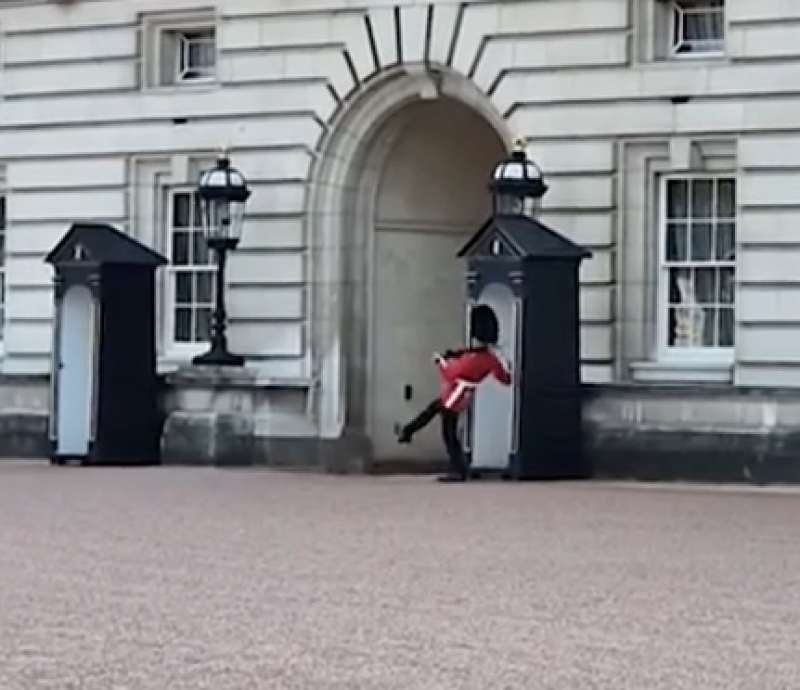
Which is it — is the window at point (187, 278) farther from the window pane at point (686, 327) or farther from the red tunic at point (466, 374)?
the window pane at point (686, 327)

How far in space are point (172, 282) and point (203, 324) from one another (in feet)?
1.69

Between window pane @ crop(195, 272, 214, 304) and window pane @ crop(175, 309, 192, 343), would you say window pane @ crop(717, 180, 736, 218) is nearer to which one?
window pane @ crop(195, 272, 214, 304)

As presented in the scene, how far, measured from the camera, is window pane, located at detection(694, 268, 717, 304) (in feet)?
82.5

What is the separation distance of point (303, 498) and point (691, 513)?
3.16 meters

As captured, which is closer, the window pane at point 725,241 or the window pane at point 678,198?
the window pane at point 725,241

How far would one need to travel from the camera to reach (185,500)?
69.4 ft

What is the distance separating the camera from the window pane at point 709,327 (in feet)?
82.5

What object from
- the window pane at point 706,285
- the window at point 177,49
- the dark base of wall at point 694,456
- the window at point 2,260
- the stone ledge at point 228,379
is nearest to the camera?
the dark base of wall at point 694,456

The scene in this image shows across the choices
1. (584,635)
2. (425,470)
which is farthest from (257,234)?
(584,635)

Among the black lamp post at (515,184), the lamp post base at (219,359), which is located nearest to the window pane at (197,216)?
the lamp post base at (219,359)

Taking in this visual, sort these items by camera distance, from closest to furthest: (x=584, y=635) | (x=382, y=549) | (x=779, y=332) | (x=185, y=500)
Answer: (x=584, y=635), (x=382, y=549), (x=185, y=500), (x=779, y=332)

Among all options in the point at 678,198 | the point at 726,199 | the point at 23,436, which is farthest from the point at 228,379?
the point at 726,199

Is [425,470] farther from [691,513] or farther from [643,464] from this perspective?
[691,513]

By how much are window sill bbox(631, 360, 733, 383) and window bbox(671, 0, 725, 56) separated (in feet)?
8.79
